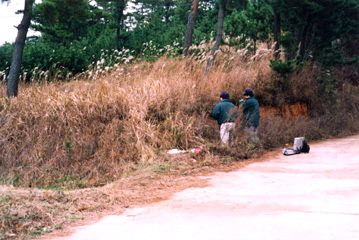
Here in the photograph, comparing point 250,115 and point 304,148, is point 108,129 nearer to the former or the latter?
point 250,115

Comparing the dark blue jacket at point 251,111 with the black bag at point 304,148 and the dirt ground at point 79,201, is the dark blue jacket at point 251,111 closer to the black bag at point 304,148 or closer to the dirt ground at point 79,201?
the black bag at point 304,148

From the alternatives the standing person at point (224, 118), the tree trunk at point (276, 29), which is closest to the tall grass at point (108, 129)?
the standing person at point (224, 118)

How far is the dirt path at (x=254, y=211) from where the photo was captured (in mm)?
4988

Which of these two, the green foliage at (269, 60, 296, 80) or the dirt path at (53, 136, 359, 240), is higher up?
the green foliage at (269, 60, 296, 80)

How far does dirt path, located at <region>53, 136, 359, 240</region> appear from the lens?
16.4 feet

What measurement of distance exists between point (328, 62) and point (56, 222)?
49.9 feet

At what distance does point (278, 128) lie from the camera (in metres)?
13.8

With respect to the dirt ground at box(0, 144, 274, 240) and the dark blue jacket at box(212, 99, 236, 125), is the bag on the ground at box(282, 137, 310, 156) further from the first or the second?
the dirt ground at box(0, 144, 274, 240)

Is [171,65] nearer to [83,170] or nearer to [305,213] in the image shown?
[83,170]

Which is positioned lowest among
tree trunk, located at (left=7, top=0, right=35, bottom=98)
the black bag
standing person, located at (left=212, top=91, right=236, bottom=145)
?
the black bag

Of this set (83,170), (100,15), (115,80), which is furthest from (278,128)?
(100,15)

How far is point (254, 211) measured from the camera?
5.95 m

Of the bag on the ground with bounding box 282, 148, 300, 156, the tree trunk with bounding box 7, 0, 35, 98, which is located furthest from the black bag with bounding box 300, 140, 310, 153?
the tree trunk with bounding box 7, 0, 35, 98

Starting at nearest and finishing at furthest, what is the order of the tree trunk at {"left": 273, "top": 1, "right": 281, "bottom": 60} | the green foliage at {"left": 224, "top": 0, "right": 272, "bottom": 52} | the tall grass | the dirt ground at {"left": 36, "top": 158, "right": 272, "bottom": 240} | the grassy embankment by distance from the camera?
the dirt ground at {"left": 36, "top": 158, "right": 272, "bottom": 240} → the grassy embankment → the tall grass → the tree trunk at {"left": 273, "top": 1, "right": 281, "bottom": 60} → the green foliage at {"left": 224, "top": 0, "right": 272, "bottom": 52}
